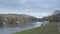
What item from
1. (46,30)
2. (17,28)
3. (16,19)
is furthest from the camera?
(17,28)

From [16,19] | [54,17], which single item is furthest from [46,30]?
[16,19]

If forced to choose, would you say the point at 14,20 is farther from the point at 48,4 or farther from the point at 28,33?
the point at 48,4

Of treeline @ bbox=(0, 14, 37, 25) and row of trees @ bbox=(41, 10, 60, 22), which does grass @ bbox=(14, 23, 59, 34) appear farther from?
treeline @ bbox=(0, 14, 37, 25)

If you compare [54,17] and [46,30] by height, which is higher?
[54,17]

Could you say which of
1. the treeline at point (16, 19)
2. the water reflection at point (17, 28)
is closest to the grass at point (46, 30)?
the water reflection at point (17, 28)

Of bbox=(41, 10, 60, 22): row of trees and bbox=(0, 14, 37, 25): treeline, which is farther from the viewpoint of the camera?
bbox=(0, 14, 37, 25): treeline

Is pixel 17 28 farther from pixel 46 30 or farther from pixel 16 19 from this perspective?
pixel 46 30

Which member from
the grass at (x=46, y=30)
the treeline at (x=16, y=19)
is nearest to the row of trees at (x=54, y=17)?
the grass at (x=46, y=30)

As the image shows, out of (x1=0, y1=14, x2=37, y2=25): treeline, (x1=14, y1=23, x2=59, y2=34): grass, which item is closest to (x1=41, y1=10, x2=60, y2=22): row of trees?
(x1=14, y1=23, x2=59, y2=34): grass

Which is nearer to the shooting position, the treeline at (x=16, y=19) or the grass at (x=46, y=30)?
the grass at (x=46, y=30)

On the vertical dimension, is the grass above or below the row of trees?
below

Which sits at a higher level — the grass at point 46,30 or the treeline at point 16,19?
the treeline at point 16,19

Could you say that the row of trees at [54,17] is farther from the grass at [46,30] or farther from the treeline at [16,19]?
the treeline at [16,19]

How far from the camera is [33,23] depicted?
2.41 meters
